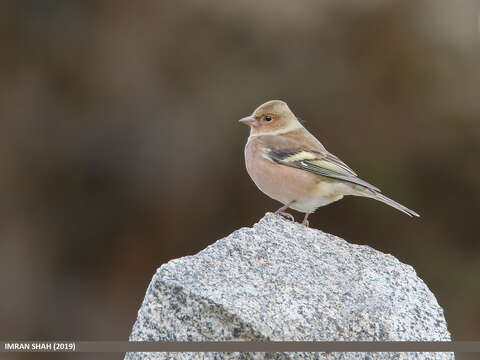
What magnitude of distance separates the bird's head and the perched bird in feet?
0.03

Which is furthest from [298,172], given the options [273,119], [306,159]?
[273,119]

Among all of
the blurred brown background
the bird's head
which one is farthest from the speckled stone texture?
→ the blurred brown background

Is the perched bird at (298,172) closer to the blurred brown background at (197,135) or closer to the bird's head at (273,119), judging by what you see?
the bird's head at (273,119)

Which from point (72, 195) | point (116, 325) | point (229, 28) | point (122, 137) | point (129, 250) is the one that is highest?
point (229, 28)

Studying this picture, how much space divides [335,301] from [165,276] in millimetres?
1122

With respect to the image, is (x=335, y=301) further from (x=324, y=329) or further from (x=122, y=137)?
(x=122, y=137)

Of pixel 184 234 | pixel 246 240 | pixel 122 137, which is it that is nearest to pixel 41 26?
pixel 122 137

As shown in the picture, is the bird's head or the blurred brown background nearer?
the bird's head

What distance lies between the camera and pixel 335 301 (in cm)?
465

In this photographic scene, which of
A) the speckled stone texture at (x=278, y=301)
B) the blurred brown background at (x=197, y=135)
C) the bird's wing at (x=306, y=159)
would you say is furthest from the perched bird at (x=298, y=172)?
the blurred brown background at (x=197, y=135)

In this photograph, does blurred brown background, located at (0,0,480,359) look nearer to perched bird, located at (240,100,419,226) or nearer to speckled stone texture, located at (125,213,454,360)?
perched bird, located at (240,100,419,226)

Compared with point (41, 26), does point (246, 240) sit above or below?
below

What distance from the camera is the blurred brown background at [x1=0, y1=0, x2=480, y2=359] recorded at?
1066cm

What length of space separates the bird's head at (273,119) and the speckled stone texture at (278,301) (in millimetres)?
2286
